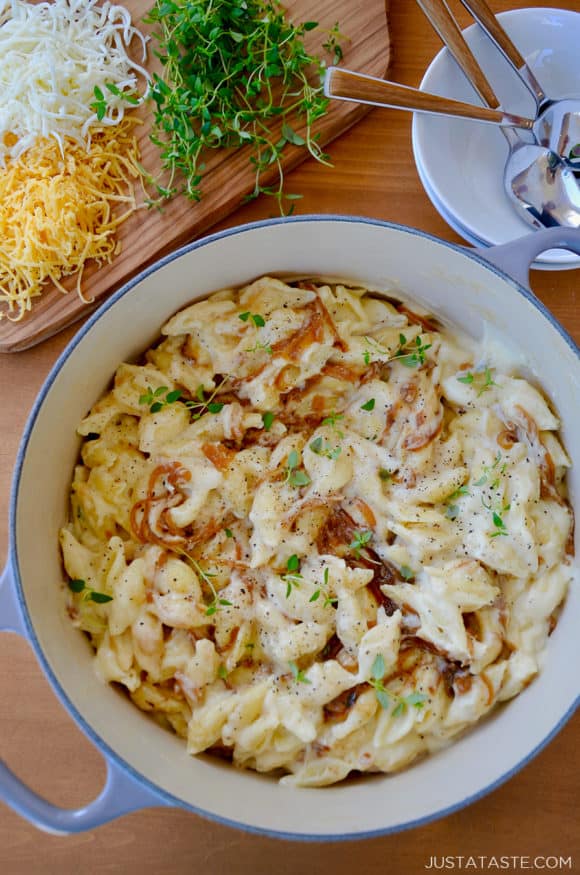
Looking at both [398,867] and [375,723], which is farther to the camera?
[398,867]

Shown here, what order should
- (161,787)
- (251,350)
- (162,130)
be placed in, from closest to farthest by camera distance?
(161,787), (251,350), (162,130)

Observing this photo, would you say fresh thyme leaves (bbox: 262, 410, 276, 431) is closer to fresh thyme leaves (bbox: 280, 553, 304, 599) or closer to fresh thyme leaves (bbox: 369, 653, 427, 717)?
fresh thyme leaves (bbox: 280, 553, 304, 599)

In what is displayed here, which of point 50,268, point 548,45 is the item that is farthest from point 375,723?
point 548,45

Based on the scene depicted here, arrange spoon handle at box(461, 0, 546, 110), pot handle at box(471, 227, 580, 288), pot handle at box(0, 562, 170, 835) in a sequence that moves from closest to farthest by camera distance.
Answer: pot handle at box(0, 562, 170, 835) < pot handle at box(471, 227, 580, 288) < spoon handle at box(461, 0, 546, 110)

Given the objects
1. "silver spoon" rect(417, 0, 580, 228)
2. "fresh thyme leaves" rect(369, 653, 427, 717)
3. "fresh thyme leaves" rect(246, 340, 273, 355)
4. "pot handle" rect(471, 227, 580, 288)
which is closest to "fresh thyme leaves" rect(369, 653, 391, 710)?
"fresh thyme leaves" rect(369, 653, 427, 717)

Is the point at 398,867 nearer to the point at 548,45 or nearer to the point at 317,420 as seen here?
the point at 317,420

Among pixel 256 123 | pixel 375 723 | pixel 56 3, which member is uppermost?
pixel 56 3

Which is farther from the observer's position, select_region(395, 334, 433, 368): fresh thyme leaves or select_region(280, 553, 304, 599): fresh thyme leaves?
select_region(395, 334, 433, 368): fresh thyme leaves
